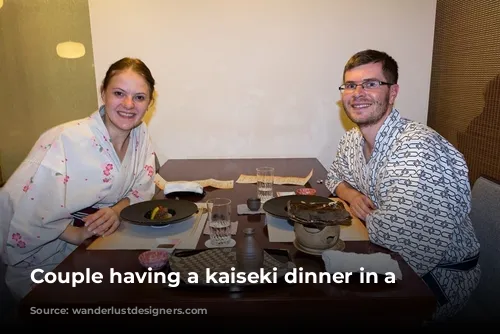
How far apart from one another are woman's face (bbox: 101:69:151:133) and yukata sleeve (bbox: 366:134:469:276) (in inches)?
40.2

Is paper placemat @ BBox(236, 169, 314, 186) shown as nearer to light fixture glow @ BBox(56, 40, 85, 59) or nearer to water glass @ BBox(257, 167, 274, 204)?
water glass @ BBox(257, 167, 274, 204)

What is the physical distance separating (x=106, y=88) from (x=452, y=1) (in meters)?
2.08

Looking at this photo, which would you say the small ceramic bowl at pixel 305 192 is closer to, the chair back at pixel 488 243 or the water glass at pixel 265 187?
the water glass at pixel 265 187

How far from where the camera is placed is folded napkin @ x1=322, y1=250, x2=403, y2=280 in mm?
908

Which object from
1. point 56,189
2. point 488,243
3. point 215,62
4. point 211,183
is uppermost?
point 215,62

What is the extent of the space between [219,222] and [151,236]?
210 millimetres

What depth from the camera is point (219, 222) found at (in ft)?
3.90

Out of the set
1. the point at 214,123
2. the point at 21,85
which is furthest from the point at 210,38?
the point at 21,85

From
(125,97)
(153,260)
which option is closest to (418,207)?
(153,260)

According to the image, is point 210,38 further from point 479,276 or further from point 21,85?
point 479,276

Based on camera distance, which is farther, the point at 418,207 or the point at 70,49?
the point at 70,49

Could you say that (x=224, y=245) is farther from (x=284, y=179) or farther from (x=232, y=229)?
(x=284, y=179)

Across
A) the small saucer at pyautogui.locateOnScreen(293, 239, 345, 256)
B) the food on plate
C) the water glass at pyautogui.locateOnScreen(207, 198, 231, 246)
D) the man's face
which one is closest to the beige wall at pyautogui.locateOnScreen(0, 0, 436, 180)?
the man's face

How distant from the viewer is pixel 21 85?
8.15ft
